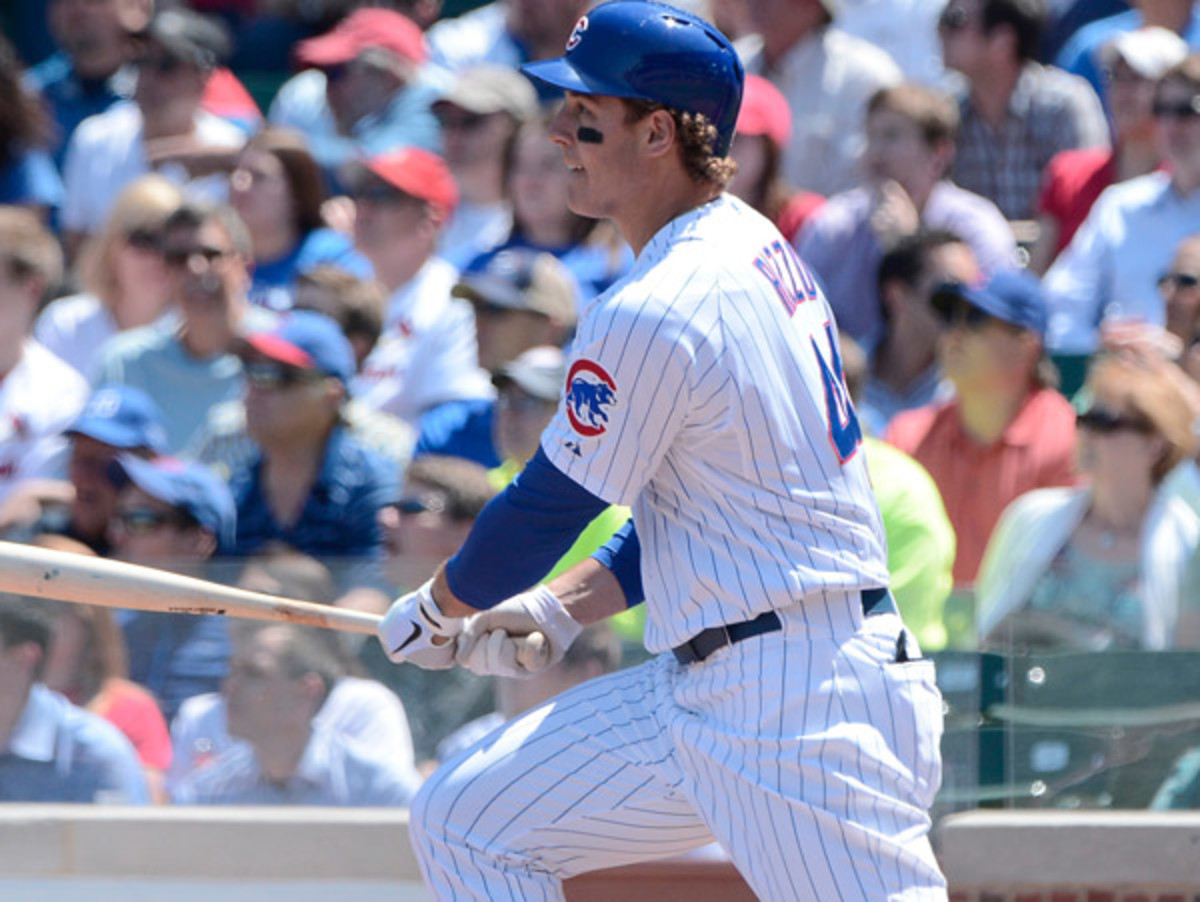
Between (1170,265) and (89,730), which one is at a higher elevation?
(1170,265)

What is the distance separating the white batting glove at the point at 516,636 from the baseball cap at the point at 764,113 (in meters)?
3.18

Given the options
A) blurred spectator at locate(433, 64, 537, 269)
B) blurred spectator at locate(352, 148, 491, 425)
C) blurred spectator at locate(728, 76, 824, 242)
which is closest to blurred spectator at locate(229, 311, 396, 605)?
blurred spectator at locate(352, 148, 491, 425)

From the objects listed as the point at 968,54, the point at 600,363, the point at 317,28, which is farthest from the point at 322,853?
the point at 317,28

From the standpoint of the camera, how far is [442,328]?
637 centimetres

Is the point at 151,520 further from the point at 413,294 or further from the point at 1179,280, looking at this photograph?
the point at 1179,280

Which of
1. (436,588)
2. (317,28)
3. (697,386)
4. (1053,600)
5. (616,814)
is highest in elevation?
(697,386)

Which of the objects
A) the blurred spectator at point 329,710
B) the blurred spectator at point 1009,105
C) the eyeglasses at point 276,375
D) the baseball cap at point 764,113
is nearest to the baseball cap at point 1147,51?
the blurred spectator at point 1009,105

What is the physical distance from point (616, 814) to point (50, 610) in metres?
1.94

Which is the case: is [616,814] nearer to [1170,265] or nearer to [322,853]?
[322,853]

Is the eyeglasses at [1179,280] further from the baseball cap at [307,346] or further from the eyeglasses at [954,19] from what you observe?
the baseball cap at [307,346]

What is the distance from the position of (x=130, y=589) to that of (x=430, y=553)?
1.72 m

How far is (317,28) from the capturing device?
8953 mm

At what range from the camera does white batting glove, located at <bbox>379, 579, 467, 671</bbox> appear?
3.23m

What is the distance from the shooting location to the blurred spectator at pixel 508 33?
7.79 meters
